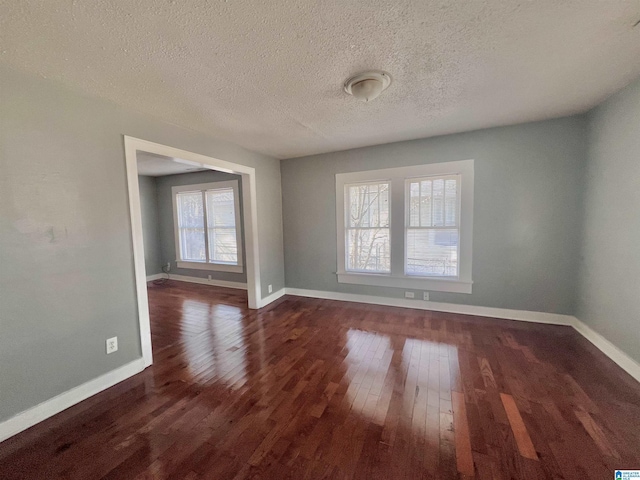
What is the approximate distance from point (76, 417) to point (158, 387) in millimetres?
510

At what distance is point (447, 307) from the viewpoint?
12.0 ft

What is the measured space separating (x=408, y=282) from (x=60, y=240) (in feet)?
12.8

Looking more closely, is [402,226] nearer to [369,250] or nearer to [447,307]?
[369,250]

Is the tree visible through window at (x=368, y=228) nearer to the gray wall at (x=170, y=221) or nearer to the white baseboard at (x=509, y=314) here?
the white baseboard at (x=509, y=314)

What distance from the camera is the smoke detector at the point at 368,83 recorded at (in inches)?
73.9

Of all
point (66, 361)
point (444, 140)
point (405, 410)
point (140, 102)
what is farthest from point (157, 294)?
point (444, 140)

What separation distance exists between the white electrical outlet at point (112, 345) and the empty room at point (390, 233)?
0.02m

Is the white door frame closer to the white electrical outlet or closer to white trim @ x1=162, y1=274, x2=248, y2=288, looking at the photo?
the white electrical outlet

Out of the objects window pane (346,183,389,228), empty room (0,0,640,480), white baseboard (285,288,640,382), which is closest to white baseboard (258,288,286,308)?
white baseboard (285,288,640,382)

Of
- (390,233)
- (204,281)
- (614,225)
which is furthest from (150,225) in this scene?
(614,225)

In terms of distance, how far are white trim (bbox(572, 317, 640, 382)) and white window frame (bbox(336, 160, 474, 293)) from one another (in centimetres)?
114

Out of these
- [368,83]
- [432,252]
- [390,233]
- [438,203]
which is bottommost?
[432,252]

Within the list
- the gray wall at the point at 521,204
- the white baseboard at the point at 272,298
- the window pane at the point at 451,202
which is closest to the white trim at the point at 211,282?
the white baseboard at the point at 272,298

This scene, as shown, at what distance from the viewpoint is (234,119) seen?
267 centimetres
